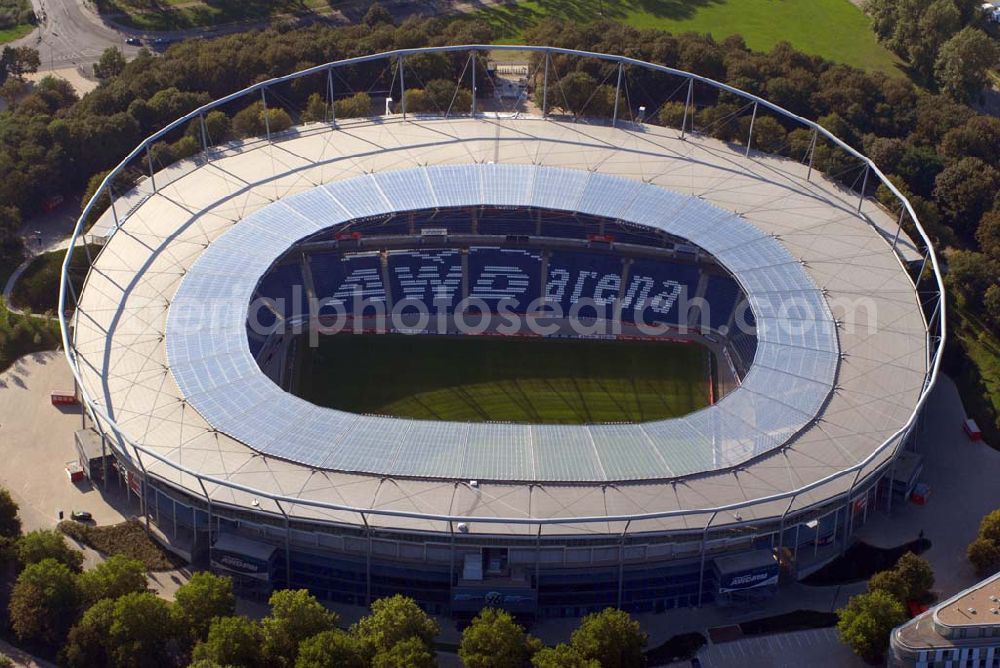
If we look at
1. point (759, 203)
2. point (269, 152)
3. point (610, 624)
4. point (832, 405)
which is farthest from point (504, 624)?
point (269, 152)

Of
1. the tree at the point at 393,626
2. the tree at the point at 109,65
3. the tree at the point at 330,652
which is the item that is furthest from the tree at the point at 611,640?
the tree at the point at 109,65

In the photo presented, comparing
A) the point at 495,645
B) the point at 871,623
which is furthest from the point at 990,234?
the point at 495,645

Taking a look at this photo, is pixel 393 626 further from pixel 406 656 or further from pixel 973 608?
pixel 973 608

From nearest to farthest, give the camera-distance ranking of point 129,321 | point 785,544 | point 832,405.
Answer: point 785,544
point 832,405
point 129,321

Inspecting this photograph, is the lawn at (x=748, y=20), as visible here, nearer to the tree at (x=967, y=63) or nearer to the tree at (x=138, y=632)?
the tree at (x=967, y=63)

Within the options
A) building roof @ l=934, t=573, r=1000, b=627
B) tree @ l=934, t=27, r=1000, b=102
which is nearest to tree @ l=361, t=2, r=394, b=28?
tree @ l=934, t=27, r=1000, b=102

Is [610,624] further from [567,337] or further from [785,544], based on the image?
[567,337]
